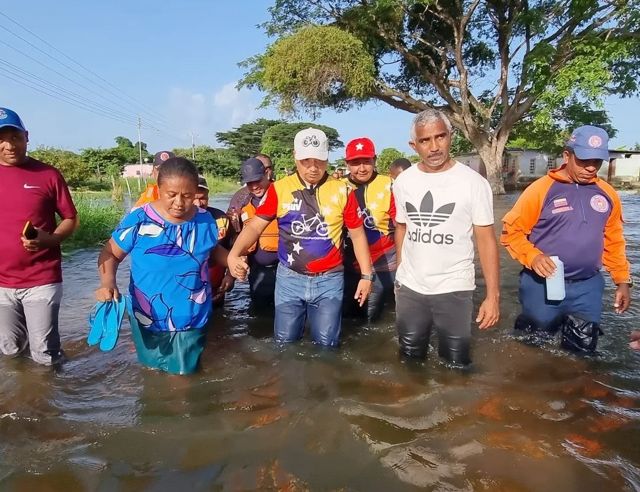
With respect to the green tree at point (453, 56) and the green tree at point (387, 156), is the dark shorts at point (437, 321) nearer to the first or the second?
the green tree at point (453, 56)

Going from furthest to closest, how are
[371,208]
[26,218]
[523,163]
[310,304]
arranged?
[523,163]
[371,208]
[310,304]
[26,218]

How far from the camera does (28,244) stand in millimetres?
3150

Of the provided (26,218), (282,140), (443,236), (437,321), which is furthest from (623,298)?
(282,140)

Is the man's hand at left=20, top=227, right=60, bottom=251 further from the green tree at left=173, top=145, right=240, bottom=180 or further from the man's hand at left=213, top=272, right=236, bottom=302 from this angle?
the green tree at left=173, top=145, right=240, bottom=180

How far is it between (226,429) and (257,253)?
7.96 ft

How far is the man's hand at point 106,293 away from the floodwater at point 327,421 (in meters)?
0.77

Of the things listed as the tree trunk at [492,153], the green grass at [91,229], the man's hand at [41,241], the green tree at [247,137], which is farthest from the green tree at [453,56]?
the green tree at [247,137]

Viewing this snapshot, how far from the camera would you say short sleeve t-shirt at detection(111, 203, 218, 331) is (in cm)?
301

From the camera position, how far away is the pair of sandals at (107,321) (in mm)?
3049

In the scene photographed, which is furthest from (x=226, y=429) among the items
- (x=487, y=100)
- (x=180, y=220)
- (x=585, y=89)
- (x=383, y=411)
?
(x=487, y=100)

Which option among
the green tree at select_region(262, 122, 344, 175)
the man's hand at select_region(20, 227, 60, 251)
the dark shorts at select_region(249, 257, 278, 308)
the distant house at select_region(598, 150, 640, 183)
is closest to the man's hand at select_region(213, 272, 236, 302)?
the dark shorts at select_region(249, 257, 278, 308)

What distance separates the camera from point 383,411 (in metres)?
3.13

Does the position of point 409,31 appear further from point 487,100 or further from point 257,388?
point 257,388

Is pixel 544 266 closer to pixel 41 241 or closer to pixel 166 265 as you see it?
pixel 166 265
